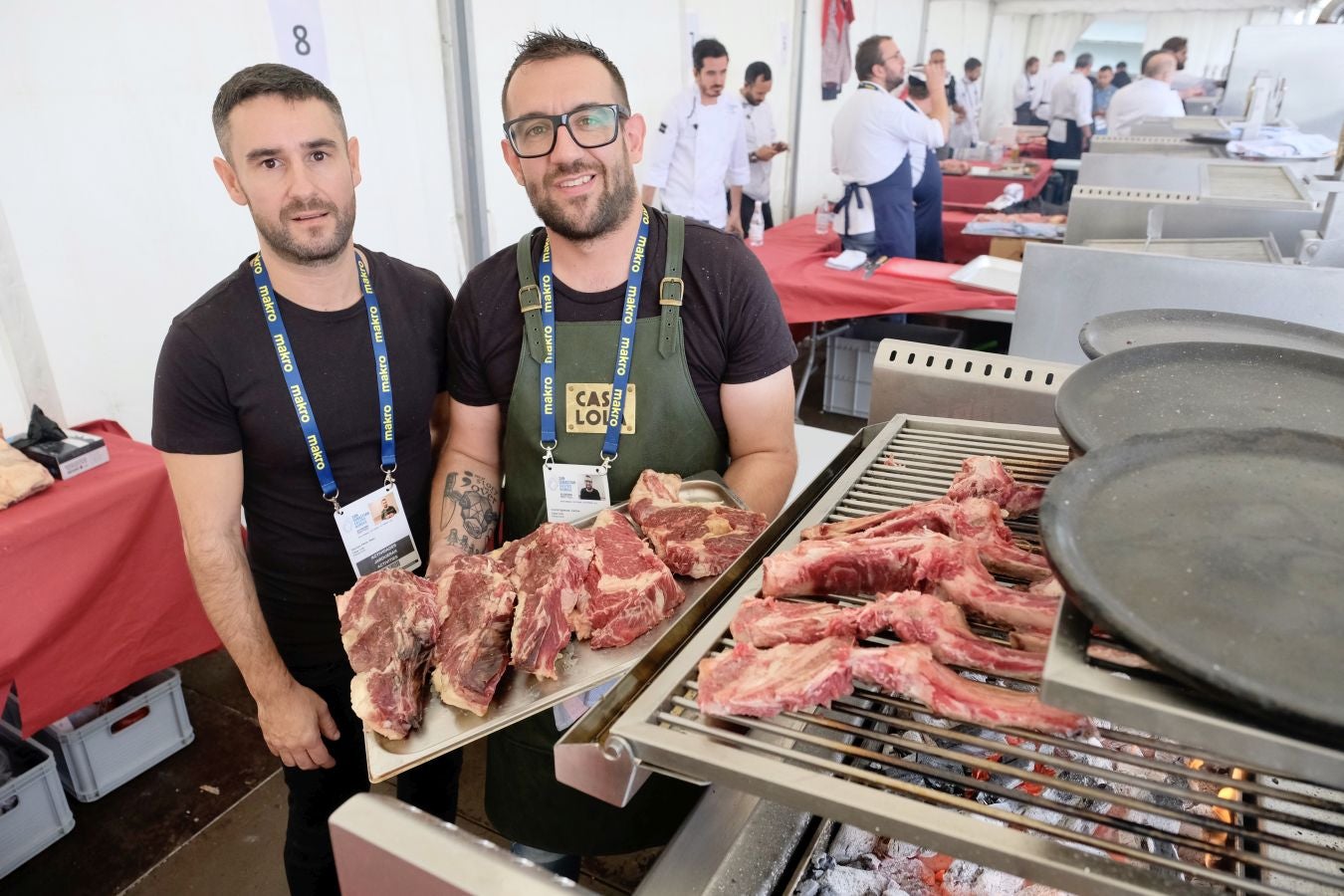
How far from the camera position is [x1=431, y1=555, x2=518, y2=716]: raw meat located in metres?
1.52

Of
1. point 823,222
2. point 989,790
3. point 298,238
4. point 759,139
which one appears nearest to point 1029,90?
point 759,139

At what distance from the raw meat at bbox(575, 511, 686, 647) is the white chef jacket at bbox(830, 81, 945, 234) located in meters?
6.13

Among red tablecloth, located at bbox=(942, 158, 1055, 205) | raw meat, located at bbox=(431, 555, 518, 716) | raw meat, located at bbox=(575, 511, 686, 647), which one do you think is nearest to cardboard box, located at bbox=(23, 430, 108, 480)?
raw meat, located at bbox=(431, 555, 518, 716)

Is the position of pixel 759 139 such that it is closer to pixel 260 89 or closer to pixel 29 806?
pixel 260 89

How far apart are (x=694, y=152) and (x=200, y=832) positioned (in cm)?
666

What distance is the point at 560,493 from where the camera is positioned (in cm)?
237

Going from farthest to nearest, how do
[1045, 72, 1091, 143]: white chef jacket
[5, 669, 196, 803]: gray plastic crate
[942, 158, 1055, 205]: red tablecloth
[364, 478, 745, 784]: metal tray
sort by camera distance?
[1045, 72, 1091, 143]: white chef jacket → [942, 158, 1055, 205]: red tablecloth → [5, 669, 196, 803]: gray plastic crate → [364, 478, 745, 784]: metal tray

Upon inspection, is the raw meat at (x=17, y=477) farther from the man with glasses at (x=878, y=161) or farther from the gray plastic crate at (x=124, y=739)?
the man with glasses at (x=878, y=161)

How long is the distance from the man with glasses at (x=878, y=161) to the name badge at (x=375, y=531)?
5.71 m

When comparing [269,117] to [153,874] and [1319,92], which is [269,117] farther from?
[1319,92]

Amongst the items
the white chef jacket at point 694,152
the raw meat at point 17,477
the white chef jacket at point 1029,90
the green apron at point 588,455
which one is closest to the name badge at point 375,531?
the green apron at point 588,455

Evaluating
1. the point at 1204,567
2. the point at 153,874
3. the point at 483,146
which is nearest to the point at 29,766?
the point at 153,874

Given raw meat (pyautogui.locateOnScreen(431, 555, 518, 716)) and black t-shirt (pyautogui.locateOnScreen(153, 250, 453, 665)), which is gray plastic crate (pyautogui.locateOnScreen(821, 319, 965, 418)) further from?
raw meat (pyautogui.locateOnScreen(431, 555, 518, 716))

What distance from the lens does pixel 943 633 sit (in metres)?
1.09
